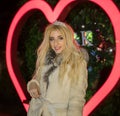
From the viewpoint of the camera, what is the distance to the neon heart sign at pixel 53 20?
3795mm

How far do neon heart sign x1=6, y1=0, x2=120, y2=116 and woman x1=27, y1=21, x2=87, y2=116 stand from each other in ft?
3.18

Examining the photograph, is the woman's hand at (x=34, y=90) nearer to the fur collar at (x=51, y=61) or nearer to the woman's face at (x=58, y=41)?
the fur collar at (x=51, y=61)

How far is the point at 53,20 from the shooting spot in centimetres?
445

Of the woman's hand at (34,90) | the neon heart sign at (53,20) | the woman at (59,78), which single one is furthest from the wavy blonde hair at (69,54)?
the neon heart sign at (53,20)

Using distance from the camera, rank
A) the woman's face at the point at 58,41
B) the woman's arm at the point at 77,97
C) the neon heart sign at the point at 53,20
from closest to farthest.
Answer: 1. the woman's arm at the point at 77,97
2. the woman's face at the point at 58,41
3. the neon heart sign at the point at 53,20

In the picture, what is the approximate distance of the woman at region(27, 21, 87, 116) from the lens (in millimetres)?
2820

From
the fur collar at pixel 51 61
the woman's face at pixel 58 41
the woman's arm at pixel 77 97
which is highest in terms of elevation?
the woman's face at pixel 58 41

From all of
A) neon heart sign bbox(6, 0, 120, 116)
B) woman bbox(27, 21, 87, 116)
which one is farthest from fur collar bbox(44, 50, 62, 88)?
neon heart sign bbox(6, 0, 120, 116)

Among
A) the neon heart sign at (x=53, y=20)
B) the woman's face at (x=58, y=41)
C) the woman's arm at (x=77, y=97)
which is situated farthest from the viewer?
the neon heart sign at (x=53, y=20)

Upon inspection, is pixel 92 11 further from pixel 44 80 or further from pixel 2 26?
pixel 2 26

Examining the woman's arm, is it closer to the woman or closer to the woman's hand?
the woman

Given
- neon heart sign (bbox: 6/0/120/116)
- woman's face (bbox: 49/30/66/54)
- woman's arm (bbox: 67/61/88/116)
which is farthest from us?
neon heart sign (bbox: 6/0/120/116)

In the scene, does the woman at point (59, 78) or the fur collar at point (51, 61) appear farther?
the fur collar at point (51, 61)

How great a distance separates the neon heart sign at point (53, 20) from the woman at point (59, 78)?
0.97 meters
